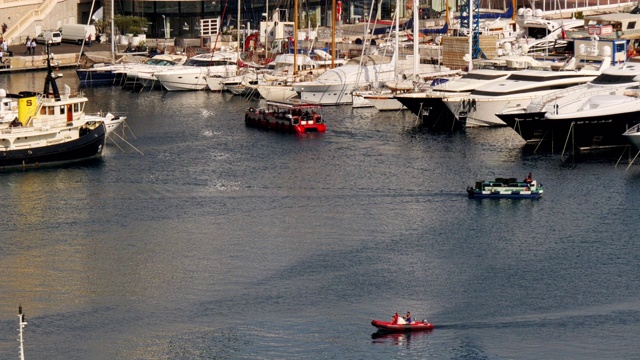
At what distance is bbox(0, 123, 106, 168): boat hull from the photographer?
70250mm

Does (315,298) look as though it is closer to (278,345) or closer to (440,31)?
(278,345)

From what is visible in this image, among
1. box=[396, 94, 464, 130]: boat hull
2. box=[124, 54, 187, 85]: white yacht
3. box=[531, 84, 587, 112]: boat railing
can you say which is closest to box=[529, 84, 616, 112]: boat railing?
box=[531, 84, 587, 112]: boat railing

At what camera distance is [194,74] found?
9731cm

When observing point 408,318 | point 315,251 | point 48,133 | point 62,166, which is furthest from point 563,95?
point 408,318

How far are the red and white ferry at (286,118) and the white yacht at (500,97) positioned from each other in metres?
6.85

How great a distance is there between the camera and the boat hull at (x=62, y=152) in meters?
70.2

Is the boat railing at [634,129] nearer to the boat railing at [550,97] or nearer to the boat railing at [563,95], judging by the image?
the boat railing at [563,95]

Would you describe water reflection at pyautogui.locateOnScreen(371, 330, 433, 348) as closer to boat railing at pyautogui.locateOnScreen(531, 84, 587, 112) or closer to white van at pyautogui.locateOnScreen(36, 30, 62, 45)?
boat railing at pyautogui.locateOnScreen(531, 84, 587, 112)

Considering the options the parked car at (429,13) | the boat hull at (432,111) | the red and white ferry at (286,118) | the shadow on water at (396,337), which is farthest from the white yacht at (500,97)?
the parked car at (429,13)

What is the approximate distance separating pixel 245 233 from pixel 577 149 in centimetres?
2200

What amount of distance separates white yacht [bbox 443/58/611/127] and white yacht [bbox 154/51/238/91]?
20214 mm

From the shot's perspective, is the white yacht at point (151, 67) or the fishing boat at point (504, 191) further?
the white yacht at point (151, 67)

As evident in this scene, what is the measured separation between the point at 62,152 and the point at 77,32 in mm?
38216

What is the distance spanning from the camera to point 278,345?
152 feet
